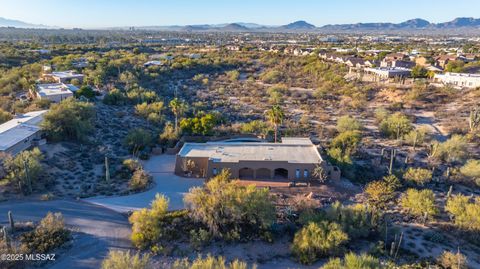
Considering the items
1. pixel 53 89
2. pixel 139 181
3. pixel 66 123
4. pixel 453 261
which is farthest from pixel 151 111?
pixel 453 261

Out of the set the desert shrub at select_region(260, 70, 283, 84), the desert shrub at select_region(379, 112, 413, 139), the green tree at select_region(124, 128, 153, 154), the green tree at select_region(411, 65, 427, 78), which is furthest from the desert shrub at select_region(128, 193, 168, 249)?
the green tree at select_region(411, 65, 427, 78)

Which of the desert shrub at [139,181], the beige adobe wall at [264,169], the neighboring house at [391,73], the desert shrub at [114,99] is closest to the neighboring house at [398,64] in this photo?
the neighboring house at [391,73]

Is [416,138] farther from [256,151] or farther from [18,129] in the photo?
[18,129]

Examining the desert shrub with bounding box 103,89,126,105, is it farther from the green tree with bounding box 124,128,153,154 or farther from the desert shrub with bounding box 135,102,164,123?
the green tree with bounding box 124,128,153,154

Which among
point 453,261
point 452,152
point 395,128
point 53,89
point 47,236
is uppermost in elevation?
point 53,89

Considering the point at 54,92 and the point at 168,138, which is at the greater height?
the point at 54,92

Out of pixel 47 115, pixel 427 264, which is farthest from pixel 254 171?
pixel 47 115

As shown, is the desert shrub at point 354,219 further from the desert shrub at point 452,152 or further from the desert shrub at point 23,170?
A: the desert shrub at point 23,170
